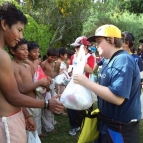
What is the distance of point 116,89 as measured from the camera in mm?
1992

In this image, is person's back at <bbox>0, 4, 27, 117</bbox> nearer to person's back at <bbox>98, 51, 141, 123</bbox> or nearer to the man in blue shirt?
the man in blue shirt

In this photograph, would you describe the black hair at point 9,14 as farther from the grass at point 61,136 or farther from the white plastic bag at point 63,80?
the grass at point 61,136

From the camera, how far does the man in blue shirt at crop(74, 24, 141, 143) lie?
201 centimetres

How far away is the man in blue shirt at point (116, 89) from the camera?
201 cm

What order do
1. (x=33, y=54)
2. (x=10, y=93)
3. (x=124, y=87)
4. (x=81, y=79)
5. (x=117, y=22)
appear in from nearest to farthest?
(x=10, y=93) < (x=124, y=87) < (x=81, y=79) < (x=33, y=54) < (x=117, y=22)

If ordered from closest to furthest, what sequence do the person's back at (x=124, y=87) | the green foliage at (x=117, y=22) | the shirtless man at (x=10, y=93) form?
the shirtless man at (x=10, y=93)
the person's back at (x=124, y=87)
the green foliage at (x=117, y=22)

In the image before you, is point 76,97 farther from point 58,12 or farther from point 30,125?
point 58,12

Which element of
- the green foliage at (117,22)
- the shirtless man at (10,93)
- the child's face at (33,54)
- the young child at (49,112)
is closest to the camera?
the shirtless man at (10,93)

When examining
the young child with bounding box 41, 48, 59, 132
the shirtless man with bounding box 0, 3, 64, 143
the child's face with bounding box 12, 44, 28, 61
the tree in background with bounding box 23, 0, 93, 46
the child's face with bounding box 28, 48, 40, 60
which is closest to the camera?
the shirtless man with bounding box 0, 3, 64, 143

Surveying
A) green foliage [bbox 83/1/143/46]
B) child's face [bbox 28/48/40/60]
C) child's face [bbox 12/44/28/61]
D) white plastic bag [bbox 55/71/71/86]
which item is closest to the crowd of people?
child's face [bbox 12/44/28/61]

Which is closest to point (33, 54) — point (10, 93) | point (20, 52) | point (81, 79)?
point (20, 52)

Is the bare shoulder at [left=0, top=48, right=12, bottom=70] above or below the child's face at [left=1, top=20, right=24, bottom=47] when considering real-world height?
below

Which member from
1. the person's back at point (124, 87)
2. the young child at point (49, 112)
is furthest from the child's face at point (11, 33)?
the young child at point (49, 112)

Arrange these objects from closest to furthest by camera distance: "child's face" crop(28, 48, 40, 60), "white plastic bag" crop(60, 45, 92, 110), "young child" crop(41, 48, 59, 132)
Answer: "white plastic bag" crop(60, 45, 92, 110) → "child's face" crop(28, 48, 40, 60) → "young child" crop(41, 48, 59, 132)
